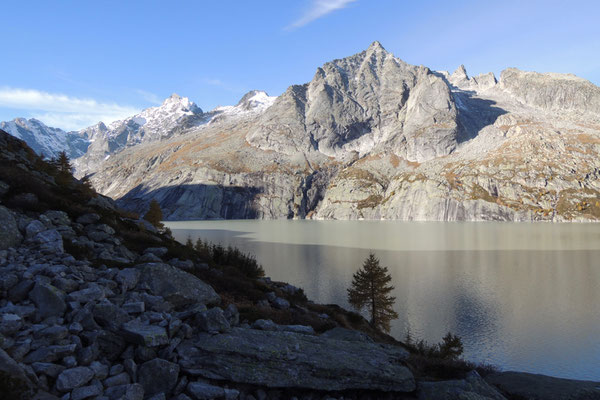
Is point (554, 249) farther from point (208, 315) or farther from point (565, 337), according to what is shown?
point (208, 315)

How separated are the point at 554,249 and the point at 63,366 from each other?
3478 inches

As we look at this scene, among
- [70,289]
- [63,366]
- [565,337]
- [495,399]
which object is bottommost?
[565,337]

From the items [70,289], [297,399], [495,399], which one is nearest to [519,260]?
[495,399]

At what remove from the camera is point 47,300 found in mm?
8320

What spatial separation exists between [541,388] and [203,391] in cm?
1109

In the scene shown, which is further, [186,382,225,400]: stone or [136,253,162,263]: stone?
[136,253,162,263]: stone

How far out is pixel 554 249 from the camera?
71938mm

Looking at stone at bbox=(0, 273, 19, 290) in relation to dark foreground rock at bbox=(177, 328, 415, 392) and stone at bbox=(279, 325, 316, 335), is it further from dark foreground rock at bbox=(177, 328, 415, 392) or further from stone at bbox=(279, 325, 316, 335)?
stone at bbox=(279, 325, 316, 335)

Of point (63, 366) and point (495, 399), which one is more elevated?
point (63, 366)

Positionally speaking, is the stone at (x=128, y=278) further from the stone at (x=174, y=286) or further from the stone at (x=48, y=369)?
the stone at (x=48, y=369)

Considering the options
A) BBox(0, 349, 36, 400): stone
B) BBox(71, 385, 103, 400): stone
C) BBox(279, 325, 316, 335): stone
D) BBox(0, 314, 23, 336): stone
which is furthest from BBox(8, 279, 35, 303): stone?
BBox(279, 325, 316, 335): stone

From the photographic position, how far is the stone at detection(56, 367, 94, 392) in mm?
6539

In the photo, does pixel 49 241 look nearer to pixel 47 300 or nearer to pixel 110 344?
pixel 47 300

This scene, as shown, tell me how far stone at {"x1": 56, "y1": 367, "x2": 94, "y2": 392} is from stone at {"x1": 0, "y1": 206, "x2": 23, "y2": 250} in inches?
262
